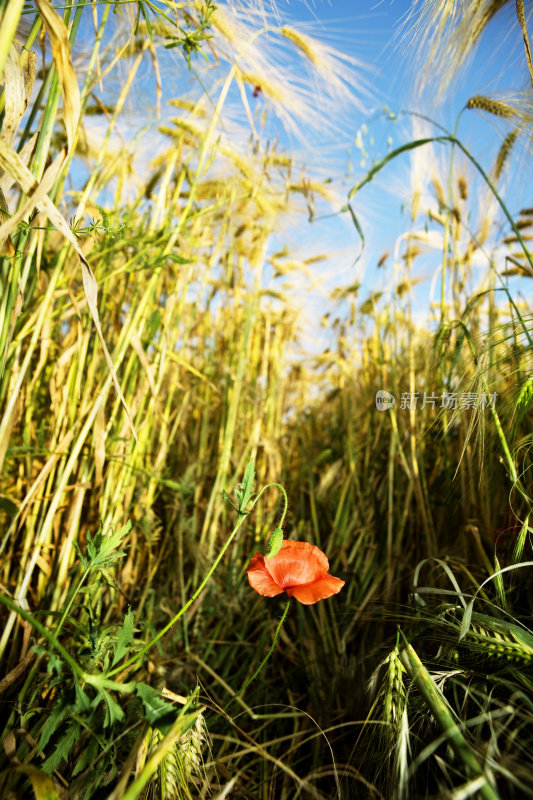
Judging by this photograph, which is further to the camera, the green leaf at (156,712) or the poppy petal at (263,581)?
the poppy petal at (263,581)

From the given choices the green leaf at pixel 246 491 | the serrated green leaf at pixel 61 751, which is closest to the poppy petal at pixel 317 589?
the green leaf at pixel 246 491

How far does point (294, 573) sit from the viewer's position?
0.50 m

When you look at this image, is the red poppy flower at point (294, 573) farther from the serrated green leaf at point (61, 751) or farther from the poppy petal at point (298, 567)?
the serrated green leaf at point (61, 751)

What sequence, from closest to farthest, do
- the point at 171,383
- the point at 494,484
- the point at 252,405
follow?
the point at 494,484 → the point at 171,383 → the point at 252,405

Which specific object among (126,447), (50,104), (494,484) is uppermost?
(50,104)

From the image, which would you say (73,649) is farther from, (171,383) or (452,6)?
(452,6)

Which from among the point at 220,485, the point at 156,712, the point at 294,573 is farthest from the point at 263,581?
the point at 220,485

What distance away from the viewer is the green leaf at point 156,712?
0.36 m

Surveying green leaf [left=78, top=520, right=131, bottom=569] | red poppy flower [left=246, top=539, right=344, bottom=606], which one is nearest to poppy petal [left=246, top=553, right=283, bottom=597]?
red poppy flower [left=246, top=539, right=344, bottom=606]

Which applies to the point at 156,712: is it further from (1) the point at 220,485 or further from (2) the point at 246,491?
(1) the point at 220,485

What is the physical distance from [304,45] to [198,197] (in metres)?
0.49

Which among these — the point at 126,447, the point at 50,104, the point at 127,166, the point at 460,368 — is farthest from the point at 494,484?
the point at 127,166

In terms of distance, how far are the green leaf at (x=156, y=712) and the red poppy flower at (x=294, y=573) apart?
0.13 m

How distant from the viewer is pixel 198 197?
1.35m
